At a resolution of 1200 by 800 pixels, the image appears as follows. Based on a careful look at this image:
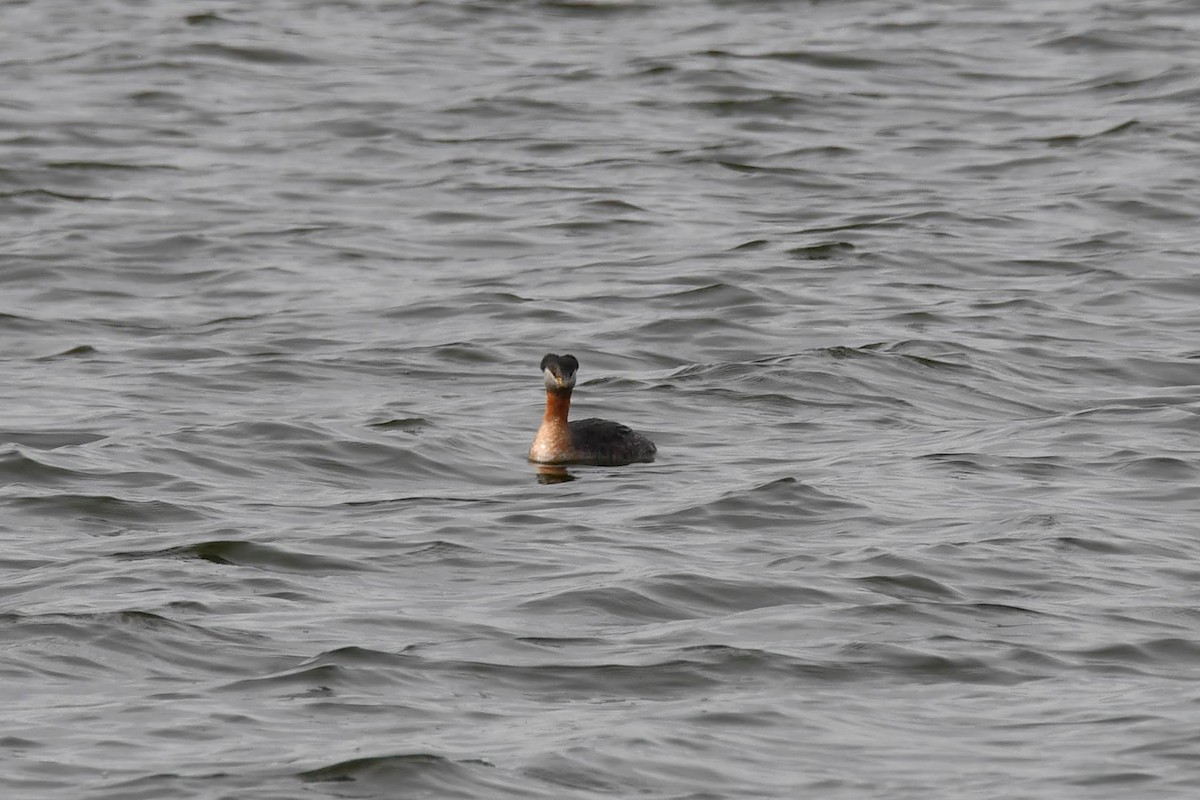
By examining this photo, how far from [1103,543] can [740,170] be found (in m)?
11.7

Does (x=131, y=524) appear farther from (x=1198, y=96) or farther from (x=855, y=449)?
(x=1198, y=96)

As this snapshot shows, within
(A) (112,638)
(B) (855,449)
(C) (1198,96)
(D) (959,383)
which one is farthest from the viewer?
(C) (1198,96)

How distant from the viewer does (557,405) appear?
536 inches

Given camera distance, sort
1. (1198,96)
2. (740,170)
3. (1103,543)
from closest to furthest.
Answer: (1103,543) < (740,170) < (1198,96)

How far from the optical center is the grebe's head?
44.4 feet

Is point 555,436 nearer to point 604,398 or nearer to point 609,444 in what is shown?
point 609,444

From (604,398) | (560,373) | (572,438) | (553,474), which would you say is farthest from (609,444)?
(604,398)

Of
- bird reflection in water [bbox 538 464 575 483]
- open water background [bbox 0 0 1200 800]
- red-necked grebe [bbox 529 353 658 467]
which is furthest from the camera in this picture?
red-necked grebe [bbox 529 353 658 467]

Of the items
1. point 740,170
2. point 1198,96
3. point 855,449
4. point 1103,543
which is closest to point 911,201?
point 740,170

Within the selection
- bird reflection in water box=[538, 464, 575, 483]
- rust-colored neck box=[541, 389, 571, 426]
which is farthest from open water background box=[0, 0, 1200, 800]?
rust-colored neck box=[541, 389, 571, 426]

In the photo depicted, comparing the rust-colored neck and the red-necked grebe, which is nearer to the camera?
the red-necked grebe

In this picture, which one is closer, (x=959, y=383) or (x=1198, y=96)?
(x=959, y=383)

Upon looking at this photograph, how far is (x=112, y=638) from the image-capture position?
9.84 metres

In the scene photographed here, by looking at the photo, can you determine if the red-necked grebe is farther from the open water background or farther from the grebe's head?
the open water background
